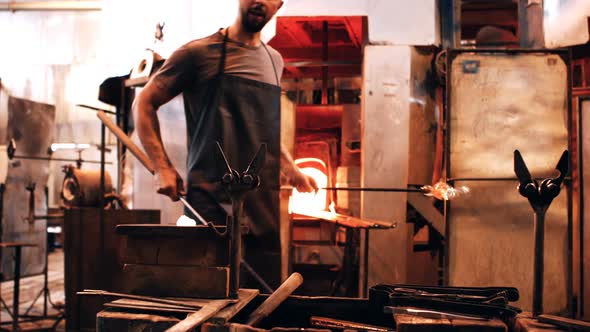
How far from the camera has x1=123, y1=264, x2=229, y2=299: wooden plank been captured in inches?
103

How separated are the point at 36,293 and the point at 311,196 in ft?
17.6

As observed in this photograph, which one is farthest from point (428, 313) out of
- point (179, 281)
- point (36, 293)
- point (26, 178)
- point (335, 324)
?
point (26, 178)

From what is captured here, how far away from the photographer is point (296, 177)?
4.75 meters

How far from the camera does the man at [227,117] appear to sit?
4.15m

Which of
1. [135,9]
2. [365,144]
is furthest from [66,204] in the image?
[365,144]

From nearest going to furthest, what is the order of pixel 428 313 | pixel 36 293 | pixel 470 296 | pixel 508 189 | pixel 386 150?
pixel 428 313, pixel 470 296, pixel 508 189, pixel 386 150, pixel 36 293

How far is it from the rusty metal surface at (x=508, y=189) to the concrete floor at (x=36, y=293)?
4744 mm

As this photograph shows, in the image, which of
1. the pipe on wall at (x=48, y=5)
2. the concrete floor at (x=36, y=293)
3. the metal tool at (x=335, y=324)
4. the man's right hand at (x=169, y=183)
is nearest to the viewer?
the metal tool at (x=335, y=324)

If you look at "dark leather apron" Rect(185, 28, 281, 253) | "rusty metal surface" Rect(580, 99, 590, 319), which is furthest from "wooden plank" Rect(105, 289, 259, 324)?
"rusty metal surface" Rect(580, 99, 590, 319)

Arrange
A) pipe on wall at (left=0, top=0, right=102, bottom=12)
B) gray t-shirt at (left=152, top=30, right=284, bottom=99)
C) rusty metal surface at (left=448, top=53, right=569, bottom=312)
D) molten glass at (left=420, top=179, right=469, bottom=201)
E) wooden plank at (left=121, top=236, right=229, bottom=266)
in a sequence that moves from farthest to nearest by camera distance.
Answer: pipe on wall at (left=0, top=0, right=102, bottom=12), rusty metal surface at (left=448, top=53, right=569, bottom=312), molten glass at (left=420, top=179, right=469, bottom=201), gray t-shirt at (left=152, top=30, right=284, bottom=99), wooden plank at (left=121, top=236, right=229, bottom=266)

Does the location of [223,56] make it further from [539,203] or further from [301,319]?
[539,203]

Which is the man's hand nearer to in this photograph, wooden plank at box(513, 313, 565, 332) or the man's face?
the man's face

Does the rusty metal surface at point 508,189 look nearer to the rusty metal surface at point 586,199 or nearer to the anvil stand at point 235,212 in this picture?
the rusty metal surface at point 586,199

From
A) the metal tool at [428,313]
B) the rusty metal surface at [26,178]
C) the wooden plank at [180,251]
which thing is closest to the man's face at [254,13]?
the wooden plank at [180,251]
